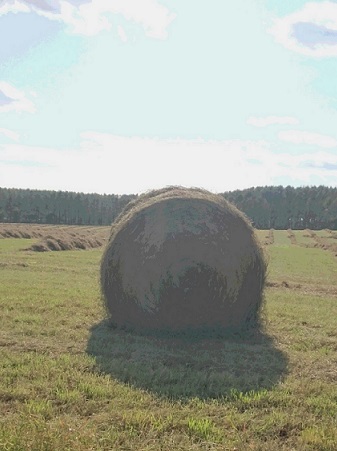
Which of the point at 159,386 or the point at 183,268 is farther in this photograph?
the point at 183,268

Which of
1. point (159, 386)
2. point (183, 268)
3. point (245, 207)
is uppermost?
point (245, 207)

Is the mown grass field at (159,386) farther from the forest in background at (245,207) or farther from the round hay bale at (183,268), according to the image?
the forest in background at (245,207)

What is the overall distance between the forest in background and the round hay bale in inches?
3795

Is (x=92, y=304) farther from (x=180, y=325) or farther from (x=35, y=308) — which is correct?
(x=180, y=325)

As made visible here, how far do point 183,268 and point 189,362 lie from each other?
2305mm

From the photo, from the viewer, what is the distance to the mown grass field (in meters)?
5.23

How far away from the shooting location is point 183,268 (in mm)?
9750

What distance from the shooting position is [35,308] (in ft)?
37.9

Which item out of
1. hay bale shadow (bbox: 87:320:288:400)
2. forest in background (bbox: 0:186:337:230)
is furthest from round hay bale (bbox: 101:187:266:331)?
forest in background (bbox: 0:186:337:230)

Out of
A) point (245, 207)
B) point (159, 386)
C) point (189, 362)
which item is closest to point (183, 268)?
point (189, 362)

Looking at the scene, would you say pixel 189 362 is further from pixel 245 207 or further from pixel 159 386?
pixel 245 207

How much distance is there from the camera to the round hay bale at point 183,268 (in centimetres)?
977

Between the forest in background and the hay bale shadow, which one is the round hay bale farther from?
the forest in background

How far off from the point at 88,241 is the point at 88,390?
107 feet
